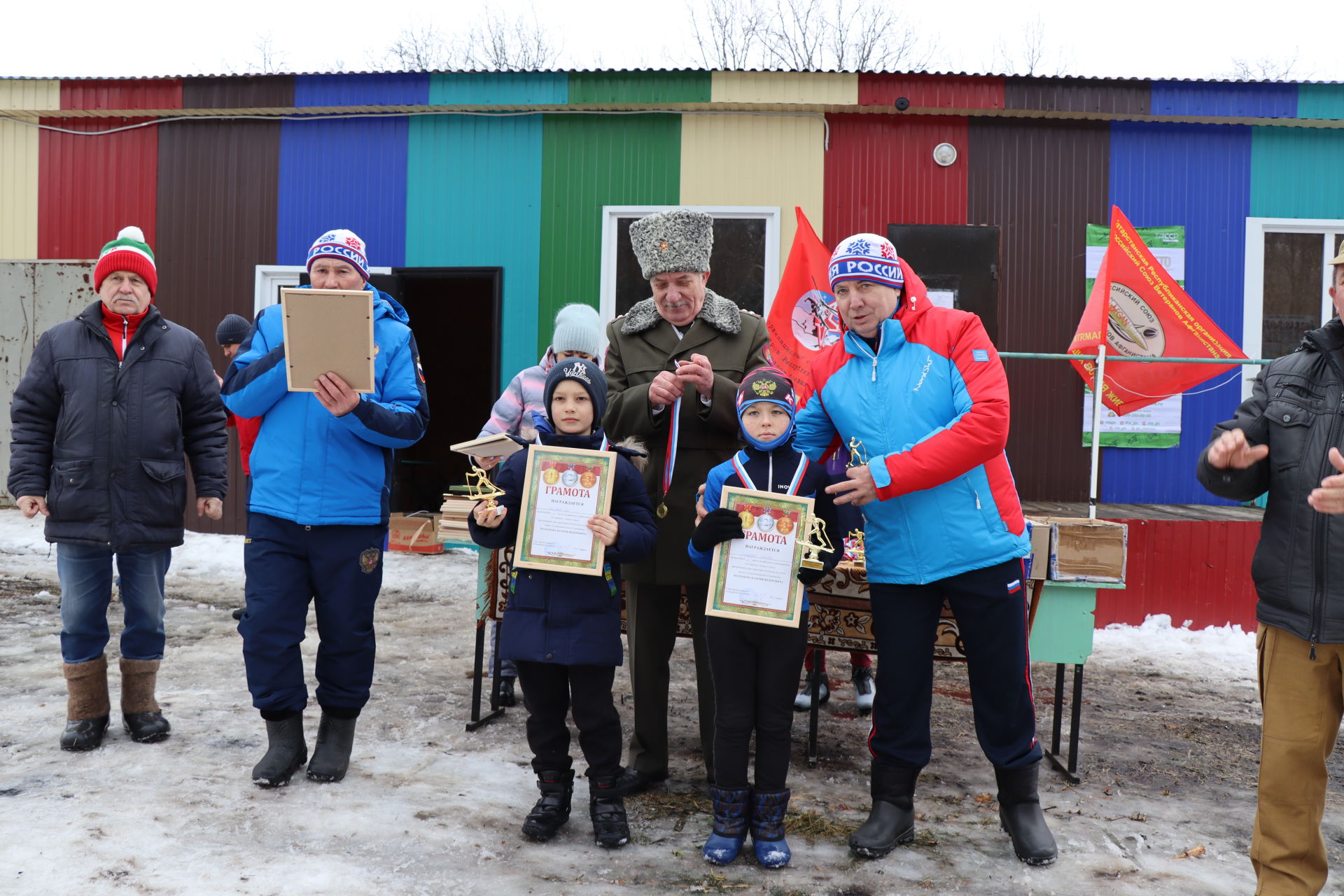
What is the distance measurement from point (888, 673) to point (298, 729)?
225 centimetres

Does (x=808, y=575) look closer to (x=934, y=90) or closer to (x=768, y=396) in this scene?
(x=768, y=396)

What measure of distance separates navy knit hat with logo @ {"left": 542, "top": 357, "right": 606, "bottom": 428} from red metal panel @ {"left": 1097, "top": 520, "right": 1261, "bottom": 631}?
5.20m

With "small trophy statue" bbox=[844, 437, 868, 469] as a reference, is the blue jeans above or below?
below

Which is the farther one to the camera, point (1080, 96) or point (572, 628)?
point (1080, 96)

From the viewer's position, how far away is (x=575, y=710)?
3340 millimetres

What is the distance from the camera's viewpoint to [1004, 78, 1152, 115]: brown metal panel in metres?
8.27

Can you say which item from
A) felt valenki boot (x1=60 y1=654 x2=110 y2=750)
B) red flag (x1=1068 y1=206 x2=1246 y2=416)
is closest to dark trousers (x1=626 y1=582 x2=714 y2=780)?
felt valenki boot (x1=60 y1=654 x2=110 y2=750)

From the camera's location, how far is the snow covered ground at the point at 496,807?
9.78ft

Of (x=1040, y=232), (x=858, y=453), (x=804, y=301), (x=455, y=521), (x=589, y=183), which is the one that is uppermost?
(x=589, y=183)

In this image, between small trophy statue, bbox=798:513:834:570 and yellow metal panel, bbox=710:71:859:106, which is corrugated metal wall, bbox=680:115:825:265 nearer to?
yellow metal panel, bbox=710:71:859:106

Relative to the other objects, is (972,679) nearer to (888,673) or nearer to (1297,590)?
(888,673)

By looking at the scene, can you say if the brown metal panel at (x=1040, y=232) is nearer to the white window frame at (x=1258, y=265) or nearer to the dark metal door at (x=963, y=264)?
the dark metal door at (x=963, y=264)

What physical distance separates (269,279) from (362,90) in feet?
6.45

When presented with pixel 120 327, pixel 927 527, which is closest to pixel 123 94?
pixel 120 327
